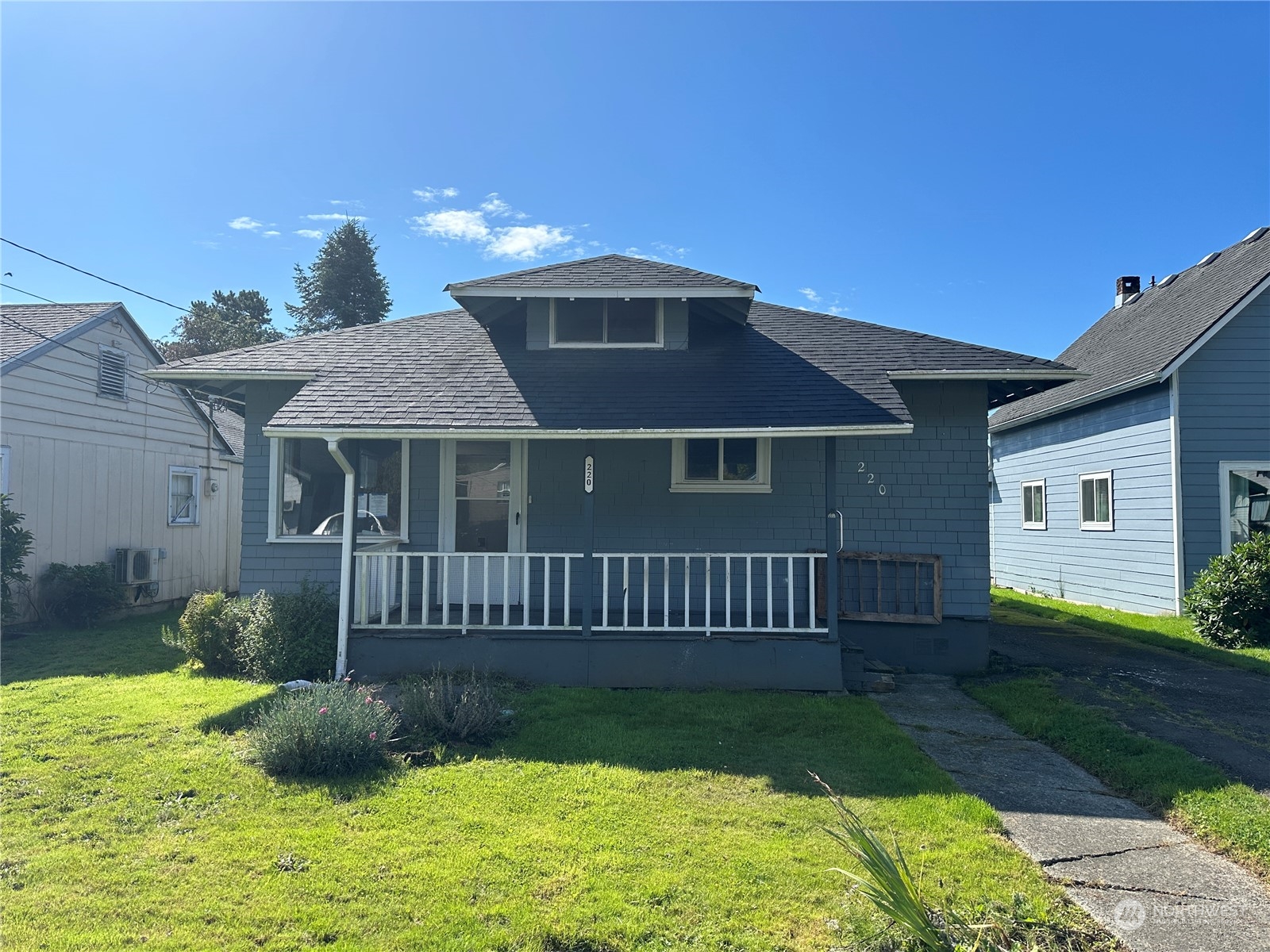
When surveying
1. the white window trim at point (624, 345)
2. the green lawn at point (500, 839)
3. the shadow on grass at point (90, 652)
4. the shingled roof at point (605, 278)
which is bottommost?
the shadow on grass at point (90, 652)

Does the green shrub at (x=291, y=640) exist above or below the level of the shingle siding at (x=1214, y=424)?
below

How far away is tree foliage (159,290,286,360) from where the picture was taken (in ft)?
144

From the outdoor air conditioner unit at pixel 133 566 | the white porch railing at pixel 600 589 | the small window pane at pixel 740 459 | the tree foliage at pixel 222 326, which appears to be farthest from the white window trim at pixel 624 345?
the tree foliage at pixel 222 326

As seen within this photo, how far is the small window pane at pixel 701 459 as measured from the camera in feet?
29.3

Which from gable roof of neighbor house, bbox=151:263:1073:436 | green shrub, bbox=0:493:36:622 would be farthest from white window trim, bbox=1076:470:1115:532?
green shrub, bbox=0:493:36:622

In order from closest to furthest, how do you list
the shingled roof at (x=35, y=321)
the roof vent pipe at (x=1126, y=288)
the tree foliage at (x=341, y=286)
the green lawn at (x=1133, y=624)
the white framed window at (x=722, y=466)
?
the white framed window at (x=722, y=466)
the green lawn at (x=1133, y=624)
the shingled roof at (x=35, y=321)
the roof vent pipe at (x=1126, y=288)
the tree foliage at (x=341, y=286)

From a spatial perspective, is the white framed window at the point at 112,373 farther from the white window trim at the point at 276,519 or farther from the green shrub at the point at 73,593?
the white window trim at the point at 276,519

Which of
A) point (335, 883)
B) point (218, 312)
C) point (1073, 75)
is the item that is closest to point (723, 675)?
point (335, 883)

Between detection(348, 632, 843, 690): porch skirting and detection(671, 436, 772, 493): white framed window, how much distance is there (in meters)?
1.99

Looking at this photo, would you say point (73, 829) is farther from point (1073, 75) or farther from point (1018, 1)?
point (1073, 75)

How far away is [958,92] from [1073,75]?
54.3 inches

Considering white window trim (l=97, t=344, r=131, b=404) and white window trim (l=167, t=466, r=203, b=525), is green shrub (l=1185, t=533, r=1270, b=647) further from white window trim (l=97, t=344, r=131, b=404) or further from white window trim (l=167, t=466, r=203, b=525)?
white window trim (l=97, t=344, r=131, b=404)

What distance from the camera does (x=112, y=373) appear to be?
45.2ft

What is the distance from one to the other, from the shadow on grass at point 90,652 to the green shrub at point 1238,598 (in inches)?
506
